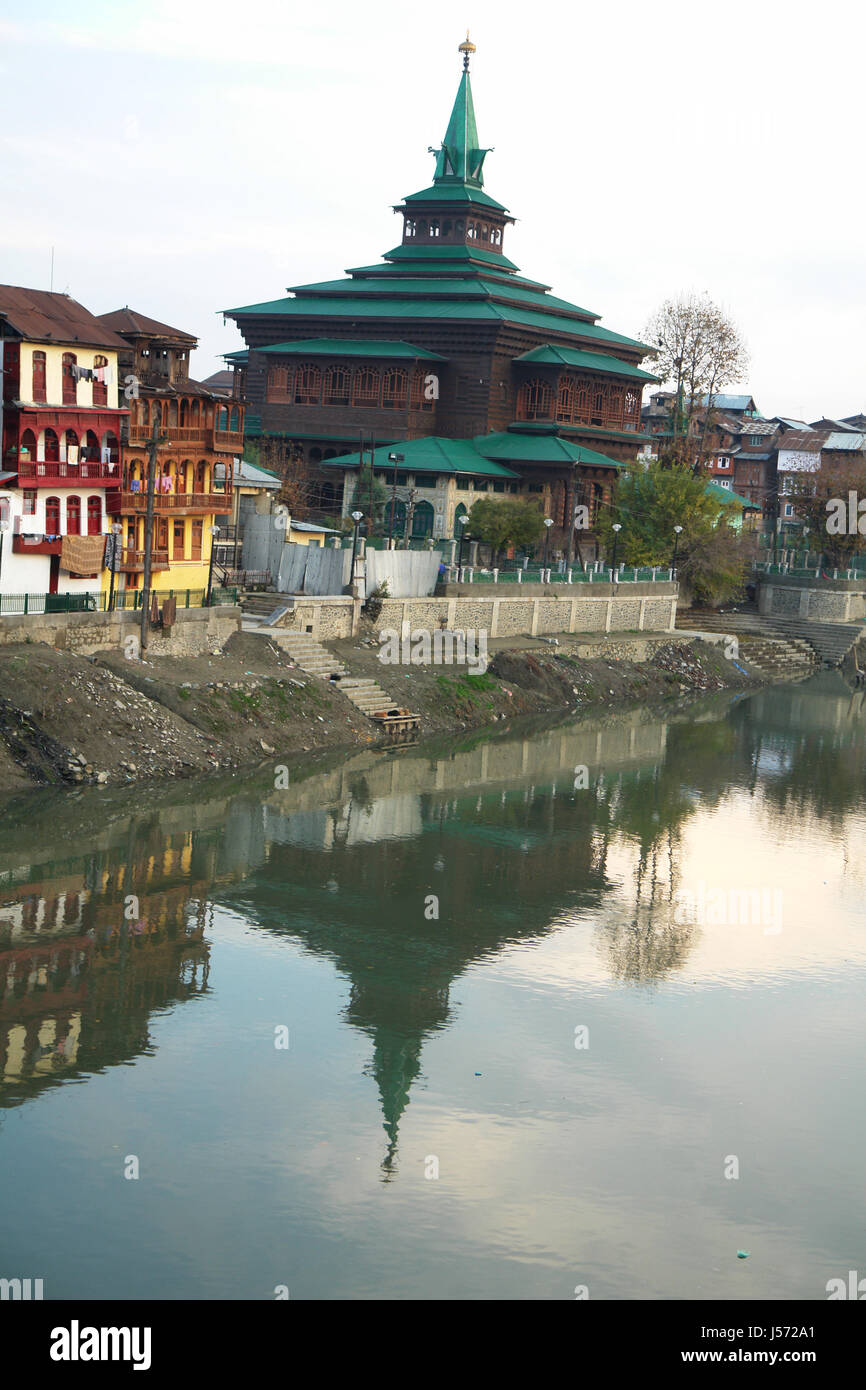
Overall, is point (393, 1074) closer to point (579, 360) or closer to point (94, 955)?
point (94, 955)

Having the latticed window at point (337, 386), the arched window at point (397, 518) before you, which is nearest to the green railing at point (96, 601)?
the arched window at point (397, 518)

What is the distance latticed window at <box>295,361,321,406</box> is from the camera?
279ft

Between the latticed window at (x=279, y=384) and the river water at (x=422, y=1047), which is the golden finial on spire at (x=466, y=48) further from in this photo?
the river water at (x=422, y=1047)

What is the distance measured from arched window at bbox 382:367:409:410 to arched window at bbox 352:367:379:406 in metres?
0.61

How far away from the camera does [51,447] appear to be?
47.9 m

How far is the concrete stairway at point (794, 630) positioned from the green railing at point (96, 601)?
3642cm

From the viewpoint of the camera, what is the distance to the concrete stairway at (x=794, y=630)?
8356 centimetres

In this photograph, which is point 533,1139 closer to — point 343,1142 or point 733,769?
point 343,1142

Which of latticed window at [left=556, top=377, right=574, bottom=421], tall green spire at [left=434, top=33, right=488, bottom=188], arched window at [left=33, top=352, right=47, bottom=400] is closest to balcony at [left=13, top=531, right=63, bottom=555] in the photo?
arched window at [left=33, top=352, right=47, bottom=400]

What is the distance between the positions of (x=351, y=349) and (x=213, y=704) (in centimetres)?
4276

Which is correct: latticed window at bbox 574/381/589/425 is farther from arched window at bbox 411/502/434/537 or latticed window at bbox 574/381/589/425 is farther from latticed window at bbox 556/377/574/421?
arched window at bbox 411/502/434/537

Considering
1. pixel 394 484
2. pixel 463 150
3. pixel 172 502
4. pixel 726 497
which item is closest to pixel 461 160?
pixel 463 150
